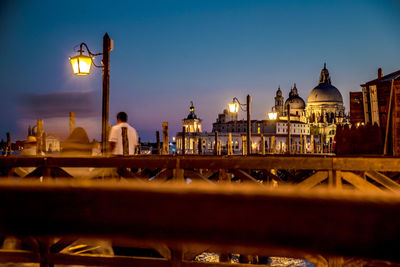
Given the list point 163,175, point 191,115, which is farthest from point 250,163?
point 191,115

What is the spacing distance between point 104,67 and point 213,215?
8.45m

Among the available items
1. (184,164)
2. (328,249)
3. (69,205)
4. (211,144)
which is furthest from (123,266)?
(211,144)

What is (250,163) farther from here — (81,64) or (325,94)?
(325,94)

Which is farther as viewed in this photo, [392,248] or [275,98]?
[275,98]

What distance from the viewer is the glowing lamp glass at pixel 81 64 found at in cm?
941

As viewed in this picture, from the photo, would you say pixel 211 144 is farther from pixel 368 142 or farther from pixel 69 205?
pixel 69 205

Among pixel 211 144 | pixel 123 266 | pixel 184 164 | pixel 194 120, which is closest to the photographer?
pixel 123 266

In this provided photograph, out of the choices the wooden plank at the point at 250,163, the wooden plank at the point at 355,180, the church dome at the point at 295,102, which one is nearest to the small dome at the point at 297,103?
the church dome at the point at 295,102

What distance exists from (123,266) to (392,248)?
2.65 meters

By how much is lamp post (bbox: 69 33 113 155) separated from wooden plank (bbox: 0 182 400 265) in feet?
24.1

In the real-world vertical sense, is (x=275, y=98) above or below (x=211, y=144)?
above

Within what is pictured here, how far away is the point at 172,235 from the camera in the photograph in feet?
3.02

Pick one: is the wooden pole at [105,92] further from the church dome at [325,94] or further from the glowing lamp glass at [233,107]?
the church dome at [325,94]

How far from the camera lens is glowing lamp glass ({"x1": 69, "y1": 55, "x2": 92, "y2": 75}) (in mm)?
9406
